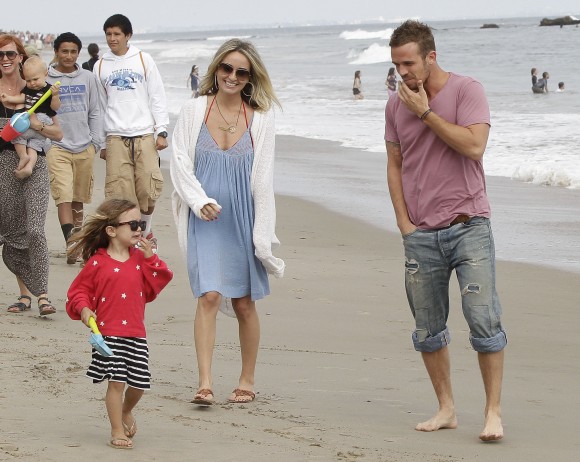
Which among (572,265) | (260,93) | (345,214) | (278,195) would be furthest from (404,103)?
(278,195)

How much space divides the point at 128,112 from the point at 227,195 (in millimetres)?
3366

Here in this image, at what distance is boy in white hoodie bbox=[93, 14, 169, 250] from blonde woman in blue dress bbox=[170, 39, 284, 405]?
10.1 feet

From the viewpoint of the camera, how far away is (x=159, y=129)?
8.42 meters

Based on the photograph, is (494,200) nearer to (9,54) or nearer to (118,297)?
(9,54)

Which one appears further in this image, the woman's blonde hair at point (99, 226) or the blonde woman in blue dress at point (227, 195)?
the blonde woman in blue dress at point (227, 195)

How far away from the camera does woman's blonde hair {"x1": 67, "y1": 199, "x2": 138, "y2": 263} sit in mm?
Result: 4414

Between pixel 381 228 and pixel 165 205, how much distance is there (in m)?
2.57

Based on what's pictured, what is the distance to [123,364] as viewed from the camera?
14.2 feet

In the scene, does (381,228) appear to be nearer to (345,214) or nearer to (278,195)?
(345,214)

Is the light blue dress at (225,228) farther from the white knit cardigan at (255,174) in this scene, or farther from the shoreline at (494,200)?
the shoreline at (494,200)

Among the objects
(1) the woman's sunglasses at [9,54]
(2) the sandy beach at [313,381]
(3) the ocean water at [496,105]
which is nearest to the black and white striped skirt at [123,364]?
(2) the sandy beach at [313,381]

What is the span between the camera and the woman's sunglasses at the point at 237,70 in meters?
5.32

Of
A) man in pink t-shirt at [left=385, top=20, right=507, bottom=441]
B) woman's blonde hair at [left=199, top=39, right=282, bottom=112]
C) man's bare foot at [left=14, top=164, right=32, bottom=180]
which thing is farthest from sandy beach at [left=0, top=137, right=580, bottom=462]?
woman's blonde hair at [left=199, top=39, right=282, bottom=112]

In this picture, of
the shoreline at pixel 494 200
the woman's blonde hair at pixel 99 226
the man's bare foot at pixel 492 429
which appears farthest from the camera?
the shoreline at pixel 494 200
